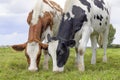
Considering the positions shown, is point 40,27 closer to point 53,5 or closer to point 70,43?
point 70,43

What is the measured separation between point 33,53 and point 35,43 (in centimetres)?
40

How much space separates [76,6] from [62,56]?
2239 mm

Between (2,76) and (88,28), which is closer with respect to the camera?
(2,76)

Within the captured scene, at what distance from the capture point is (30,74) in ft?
48.2

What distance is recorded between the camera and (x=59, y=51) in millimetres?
14820

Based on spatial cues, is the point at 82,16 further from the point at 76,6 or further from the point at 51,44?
the point at 51,44

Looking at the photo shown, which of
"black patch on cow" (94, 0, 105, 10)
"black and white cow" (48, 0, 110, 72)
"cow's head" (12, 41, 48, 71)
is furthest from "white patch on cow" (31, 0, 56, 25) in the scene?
"black patch on cow" (94, 0, 105, 10)

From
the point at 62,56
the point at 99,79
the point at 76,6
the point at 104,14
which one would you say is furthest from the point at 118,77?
the point at 104,14

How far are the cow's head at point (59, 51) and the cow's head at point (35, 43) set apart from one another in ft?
1.41

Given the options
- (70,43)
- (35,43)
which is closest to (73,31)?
(70,43)

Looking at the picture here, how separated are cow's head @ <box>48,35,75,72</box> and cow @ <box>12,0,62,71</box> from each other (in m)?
0.43

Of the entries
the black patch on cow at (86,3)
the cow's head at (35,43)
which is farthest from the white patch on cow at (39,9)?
the black patch on cow at (86,3)

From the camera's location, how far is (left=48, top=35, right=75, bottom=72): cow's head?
14.7 meters

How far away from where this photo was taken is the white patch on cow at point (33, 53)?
597 inches
